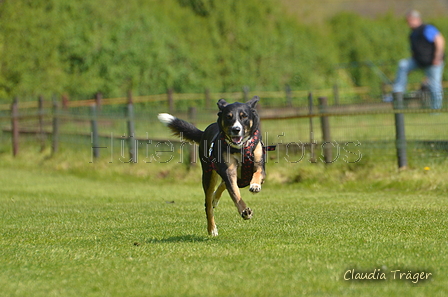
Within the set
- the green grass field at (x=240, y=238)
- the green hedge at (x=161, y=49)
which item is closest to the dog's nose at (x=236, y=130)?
the green grass field at (x=240, y=238)

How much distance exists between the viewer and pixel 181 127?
8.81 meters

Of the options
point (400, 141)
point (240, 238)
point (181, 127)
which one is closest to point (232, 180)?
point (240, 238)

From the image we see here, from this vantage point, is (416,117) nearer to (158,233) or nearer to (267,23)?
(158,233)

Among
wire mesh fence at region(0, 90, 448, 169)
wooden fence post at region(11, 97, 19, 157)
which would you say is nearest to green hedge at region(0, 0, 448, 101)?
wire mesh fence at region(0, 90, 448, 169)

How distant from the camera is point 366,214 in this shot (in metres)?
9.37

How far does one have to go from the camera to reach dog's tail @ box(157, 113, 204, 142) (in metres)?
8.80

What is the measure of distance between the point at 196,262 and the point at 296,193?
720 centimetres

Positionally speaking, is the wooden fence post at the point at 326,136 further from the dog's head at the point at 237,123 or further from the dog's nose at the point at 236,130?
the dog's nose at the point at 236,130

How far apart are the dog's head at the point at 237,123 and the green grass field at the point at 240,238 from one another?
105 cm

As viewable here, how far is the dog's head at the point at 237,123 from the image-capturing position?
7402 millimetres

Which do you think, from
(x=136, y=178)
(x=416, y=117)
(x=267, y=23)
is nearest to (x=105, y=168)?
(x=136, y=178)

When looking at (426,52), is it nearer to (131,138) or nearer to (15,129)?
(131,138)

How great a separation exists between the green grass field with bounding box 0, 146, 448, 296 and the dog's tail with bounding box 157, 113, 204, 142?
113cm

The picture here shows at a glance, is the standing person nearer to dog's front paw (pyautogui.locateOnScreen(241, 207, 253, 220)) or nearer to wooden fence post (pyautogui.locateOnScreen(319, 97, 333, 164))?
wooden fence post (pyautogui.locateOnScreen(319, 97, 333, 164))
